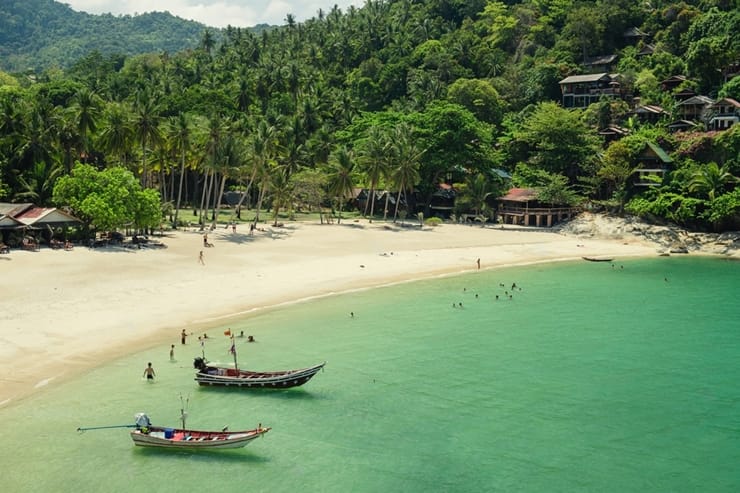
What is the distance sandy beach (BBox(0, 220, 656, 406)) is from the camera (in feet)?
117

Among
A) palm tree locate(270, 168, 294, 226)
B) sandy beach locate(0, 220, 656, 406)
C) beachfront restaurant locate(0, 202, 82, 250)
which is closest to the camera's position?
sandy beach locate(0, 220, 656, 406)

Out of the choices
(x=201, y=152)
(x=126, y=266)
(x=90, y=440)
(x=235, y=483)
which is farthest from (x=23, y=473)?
(x=201, y=152)

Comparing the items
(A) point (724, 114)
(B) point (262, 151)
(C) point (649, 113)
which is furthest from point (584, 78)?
(B) point (262, 151)

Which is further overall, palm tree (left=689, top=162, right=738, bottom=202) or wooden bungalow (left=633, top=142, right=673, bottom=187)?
wooden bungalow (left=633, top=142, right=673, bottom=187)

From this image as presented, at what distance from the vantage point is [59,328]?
124 ft

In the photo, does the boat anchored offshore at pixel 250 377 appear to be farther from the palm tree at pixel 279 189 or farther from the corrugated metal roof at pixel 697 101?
the corrugated metal roof at pixel 697 101

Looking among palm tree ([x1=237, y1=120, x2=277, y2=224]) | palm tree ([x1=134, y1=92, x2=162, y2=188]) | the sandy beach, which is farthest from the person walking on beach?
palm tree ([x1=237, y1=120, x2=277, y2=224])

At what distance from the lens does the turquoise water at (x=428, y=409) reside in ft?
80.4

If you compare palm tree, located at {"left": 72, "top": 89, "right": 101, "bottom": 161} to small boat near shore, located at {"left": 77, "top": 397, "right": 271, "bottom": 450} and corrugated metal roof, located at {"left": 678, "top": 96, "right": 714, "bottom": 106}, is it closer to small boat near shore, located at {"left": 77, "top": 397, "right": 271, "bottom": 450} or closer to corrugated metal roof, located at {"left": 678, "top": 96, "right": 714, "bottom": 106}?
small boat near shore, located at {"left": 77, "top": 397, "right": 271, "bottom": 450}

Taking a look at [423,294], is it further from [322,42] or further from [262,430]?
[322,42]

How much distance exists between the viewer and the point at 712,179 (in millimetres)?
79062

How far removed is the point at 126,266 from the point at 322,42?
401 feet

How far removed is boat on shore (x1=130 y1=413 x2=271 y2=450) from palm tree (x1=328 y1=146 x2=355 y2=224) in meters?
62.1

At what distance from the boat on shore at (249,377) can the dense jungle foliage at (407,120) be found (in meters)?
32.6
